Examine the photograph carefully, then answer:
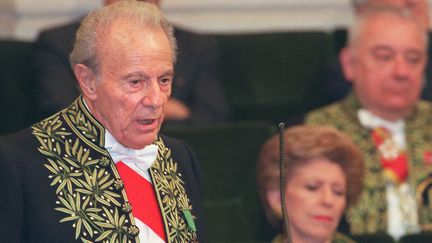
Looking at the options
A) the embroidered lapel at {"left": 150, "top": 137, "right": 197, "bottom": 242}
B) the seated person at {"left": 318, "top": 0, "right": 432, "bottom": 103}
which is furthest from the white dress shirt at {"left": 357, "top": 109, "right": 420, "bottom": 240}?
the embroidered lapel at {"left": 150, "top": 137, "right": 197, "bottom": 242}

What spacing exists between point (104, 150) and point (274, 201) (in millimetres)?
1505

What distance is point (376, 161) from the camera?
483cm

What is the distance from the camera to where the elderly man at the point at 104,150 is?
2.60 metres

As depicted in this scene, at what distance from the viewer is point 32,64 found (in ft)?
16.8

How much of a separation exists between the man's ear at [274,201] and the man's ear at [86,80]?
154 centimetres

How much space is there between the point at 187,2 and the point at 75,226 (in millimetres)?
3570

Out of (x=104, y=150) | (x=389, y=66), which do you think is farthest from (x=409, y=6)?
(x=104, y=150)

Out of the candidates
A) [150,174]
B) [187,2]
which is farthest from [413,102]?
[150,174]

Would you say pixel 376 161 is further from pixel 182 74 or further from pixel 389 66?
pixel 182 74

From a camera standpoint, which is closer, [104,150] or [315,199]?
[104,150]

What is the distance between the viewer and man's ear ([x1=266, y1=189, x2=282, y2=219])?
416 centimetres

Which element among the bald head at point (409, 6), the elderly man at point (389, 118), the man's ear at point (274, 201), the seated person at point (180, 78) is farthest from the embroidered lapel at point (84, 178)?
the bald head at point (409, 6)

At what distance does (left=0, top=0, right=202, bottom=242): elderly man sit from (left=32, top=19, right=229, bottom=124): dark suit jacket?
6.79 feet

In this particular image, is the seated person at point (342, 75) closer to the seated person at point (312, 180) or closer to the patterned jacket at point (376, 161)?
the patterned jacket at point (376, 161)
